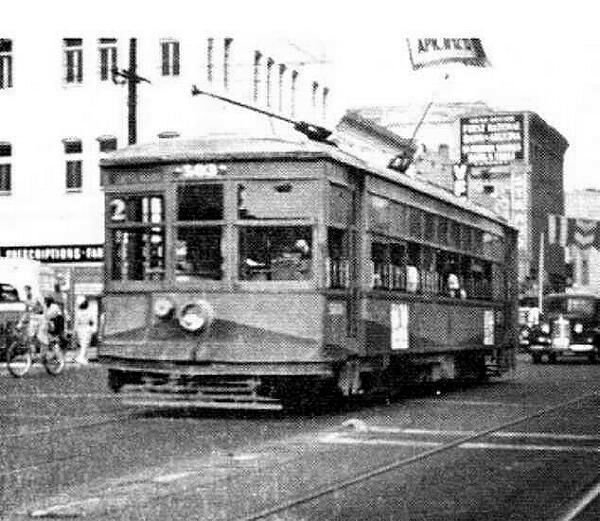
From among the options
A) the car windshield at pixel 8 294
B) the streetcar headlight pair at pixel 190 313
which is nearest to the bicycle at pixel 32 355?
the car windshield at pixel 8 294

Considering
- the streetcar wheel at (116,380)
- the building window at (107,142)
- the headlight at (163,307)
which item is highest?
the building window at (107,142)

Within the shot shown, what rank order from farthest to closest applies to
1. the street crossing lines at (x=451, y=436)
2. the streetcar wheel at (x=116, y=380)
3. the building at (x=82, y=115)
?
the building at (x=82, y=115) → the streetcar wheel at (x=116, y=380) → the street crossing lines at (x=451, y=436)

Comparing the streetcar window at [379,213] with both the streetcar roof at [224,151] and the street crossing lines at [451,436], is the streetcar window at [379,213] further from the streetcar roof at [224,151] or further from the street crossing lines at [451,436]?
the street crossing lines at [451,436]

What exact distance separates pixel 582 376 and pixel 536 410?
37.8ft

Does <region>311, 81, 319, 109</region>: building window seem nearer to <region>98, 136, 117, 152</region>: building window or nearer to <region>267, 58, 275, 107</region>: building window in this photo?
<region>267, 58, 275, 107</region>: building window

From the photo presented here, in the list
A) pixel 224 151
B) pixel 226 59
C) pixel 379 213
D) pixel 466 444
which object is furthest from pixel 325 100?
pixel 466 444

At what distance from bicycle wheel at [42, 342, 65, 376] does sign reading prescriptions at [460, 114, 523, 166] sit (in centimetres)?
6729

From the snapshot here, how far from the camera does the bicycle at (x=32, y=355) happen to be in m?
24.7

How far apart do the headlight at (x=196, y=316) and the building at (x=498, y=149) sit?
7067cm

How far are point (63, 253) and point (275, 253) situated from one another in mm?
30539

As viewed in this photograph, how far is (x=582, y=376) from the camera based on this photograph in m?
28.0

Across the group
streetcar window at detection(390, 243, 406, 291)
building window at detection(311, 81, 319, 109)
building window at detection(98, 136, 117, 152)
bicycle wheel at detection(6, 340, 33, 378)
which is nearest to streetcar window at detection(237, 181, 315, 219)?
streetcar window at detection(390, 243, 406, 291)

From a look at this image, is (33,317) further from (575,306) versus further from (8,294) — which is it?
(575,306)

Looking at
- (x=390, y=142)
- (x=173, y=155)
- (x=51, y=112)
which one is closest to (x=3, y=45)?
(x=51, y=112)
